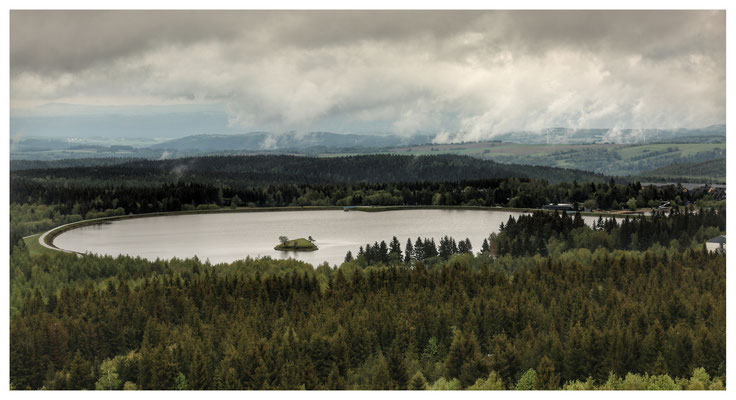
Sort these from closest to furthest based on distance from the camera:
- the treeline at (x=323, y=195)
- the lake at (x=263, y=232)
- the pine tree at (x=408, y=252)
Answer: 1. the pine tree at (x=408, y=252)
2. the lake at (x=263, y=232)
3. the treeline at (x=323, y=195)

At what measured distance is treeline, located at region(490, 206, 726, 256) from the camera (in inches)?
1281

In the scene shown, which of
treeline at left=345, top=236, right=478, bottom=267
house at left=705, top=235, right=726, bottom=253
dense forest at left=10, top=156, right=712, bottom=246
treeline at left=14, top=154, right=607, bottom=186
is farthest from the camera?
treeline at left=14, top=154, right=607, bottom=186

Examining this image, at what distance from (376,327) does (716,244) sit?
51.7 ft

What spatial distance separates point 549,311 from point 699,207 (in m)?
21.8

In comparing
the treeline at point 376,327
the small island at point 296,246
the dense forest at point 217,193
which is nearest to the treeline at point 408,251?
the small island at point 296,246

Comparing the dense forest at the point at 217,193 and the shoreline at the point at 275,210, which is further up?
the dense forest at the point at 217,193

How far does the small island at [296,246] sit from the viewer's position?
108 feet

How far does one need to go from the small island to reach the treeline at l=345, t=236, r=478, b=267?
7.36 feet

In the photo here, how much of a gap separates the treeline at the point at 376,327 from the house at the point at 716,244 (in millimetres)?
1334

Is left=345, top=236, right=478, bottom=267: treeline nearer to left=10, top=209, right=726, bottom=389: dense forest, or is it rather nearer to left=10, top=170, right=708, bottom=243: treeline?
left=10, top=209, right=726, bottom=389: dense forest

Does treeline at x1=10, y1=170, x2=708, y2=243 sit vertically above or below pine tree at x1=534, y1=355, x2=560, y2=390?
above

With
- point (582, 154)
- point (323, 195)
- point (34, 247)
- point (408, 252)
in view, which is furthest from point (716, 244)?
point (582, 154)

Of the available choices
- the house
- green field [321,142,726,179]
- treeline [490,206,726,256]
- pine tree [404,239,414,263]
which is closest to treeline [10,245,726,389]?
the house

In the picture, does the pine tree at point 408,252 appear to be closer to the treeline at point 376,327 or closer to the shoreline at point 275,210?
the treeline at point 376,327
